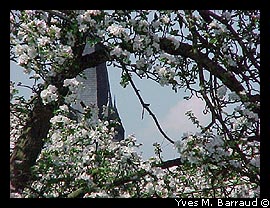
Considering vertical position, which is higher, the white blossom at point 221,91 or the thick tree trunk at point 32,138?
Answer: the white blossom at point 221,91

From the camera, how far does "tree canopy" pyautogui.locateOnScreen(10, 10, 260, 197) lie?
2988 mm

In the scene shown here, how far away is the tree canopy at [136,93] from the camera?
Result: 9.80 ft

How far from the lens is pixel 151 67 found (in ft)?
10.5

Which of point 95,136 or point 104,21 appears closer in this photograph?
point 104,21

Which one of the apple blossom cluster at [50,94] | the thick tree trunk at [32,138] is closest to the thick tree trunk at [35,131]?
the thick tree trunk at [32,138]

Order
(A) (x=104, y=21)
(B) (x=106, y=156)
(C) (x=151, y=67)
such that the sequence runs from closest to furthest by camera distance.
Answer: (A) (x=104, y=21)
(C) (x=151, y=67)
(B) (x=106, y=156)

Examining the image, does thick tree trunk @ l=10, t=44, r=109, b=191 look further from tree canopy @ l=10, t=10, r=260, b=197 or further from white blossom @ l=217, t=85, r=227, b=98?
white blossom @ l=217, t=85, r=227, b=98

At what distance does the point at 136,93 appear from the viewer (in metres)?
3.30

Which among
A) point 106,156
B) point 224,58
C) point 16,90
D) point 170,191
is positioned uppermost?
point 224,58

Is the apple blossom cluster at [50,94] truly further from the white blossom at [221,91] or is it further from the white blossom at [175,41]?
the white blossom at [221,91]
